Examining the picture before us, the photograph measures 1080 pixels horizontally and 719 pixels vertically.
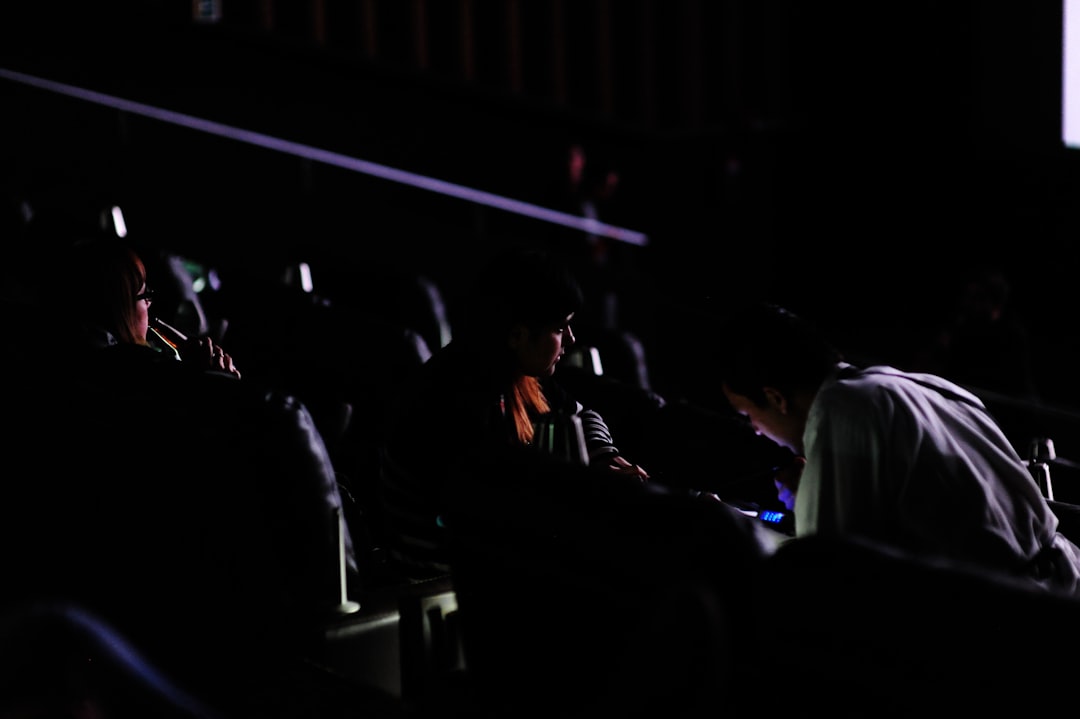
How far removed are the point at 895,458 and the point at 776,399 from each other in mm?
236

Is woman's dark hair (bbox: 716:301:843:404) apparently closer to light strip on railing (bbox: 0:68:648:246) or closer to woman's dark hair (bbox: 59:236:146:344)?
woman's dark hair (bbox: 59:236:146:344)

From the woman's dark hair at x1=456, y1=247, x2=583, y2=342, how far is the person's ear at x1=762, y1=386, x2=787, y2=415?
19.1 inches

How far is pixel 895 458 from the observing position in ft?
6.38

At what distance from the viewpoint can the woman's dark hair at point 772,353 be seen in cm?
210

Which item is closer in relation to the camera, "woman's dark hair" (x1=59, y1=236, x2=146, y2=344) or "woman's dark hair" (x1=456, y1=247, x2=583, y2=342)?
"woman's dark hair" (x1=456, y1=247, x2=583, y2=342)

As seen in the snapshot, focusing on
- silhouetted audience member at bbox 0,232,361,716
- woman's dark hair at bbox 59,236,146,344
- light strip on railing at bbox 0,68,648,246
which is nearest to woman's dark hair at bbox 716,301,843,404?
silhouetted audience member at bbox 0,232,361,716

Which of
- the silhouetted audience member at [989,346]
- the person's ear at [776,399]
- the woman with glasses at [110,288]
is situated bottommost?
the silhouetted audience member at [989,346]

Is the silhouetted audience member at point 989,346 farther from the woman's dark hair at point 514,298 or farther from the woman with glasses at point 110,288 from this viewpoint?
the woman with glasses at point 110,288

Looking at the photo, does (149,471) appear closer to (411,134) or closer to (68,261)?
(68,261)

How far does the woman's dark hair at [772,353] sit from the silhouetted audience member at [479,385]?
1.05 ft

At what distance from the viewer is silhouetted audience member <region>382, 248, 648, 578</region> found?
93.7 inches

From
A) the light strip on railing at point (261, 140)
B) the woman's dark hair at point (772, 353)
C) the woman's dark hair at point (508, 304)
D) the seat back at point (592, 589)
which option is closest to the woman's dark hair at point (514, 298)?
the woman's dark hair at point (508, 304)

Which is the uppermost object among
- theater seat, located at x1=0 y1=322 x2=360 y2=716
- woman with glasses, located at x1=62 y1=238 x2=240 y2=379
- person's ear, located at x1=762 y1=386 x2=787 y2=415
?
woman with glasses, located at x1=62 y1=238 x2=240 y2=379

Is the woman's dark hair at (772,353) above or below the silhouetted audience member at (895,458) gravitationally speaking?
above
